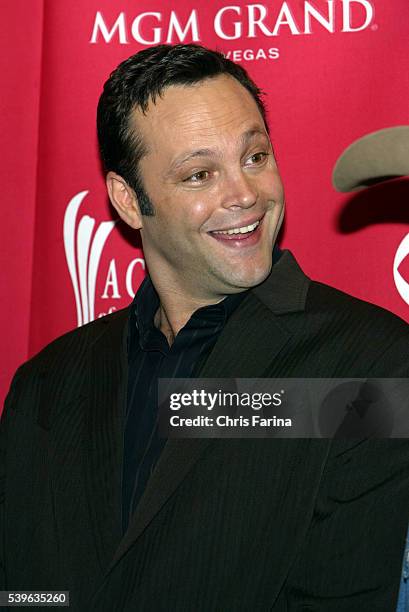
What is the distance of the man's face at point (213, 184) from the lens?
2080mm

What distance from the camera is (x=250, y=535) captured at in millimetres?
1922

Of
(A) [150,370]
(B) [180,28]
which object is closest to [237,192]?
Result: (A) [150,370]

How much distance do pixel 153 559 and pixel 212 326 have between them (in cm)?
51

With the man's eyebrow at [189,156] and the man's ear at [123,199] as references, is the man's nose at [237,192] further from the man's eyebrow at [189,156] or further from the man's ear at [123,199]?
the man's ear at [123,199]

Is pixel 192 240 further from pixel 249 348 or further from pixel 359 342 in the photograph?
pixel 359 342

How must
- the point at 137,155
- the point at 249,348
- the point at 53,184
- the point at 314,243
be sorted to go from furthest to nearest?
the point at 53,184
the point at 314,243
the point at 137,155
the point at 249,348

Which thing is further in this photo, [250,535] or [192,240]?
[192,240]

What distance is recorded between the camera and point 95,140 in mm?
2625

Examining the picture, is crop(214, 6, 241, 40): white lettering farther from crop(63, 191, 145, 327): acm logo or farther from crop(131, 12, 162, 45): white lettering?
crop(63, 191, 145, 327): acm logo

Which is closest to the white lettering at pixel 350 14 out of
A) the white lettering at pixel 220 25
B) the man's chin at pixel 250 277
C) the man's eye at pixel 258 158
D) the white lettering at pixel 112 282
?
the white lettering at pixel 220 25

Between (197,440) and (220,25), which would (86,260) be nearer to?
(220,25)

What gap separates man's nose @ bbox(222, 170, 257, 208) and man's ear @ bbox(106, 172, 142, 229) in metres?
0.30

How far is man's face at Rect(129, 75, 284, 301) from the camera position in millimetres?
2080

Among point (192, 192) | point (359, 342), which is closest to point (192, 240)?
point (192, 192)
